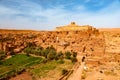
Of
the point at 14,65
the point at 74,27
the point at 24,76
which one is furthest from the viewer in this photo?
the point at 74,27

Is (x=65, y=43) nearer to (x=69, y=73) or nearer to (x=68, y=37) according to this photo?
(x=68, y=37)

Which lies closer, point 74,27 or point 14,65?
point 14,65

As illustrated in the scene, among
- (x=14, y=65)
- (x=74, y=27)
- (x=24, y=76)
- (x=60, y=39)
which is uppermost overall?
(x=74, y=27)

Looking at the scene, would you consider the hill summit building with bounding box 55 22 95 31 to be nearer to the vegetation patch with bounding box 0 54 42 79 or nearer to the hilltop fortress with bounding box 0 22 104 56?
the hilltop fortress with bounding box 0 22 104 56

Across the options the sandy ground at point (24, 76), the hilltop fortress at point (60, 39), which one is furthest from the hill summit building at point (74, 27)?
the sandy ground at point (24, 76)

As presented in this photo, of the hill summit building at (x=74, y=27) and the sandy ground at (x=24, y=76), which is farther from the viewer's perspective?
the hill summit building at (x=74, y=27)

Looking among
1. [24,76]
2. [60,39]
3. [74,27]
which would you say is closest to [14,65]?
[24,76]

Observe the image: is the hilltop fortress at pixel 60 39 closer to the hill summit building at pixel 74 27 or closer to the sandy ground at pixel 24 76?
the hill summit building at pixel 74 27

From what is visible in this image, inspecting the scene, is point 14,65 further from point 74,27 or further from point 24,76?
point 74,27

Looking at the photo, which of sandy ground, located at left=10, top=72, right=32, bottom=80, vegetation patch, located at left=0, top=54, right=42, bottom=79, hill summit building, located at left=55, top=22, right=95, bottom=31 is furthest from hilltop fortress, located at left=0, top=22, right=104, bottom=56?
sandy ground, located at left=10, top=72, right=32, bottom=80

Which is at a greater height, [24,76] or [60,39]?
[60,39]

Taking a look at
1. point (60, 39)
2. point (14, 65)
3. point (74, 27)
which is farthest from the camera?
point (74, 27)

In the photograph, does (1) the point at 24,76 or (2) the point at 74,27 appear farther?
(2) the point at 74,27

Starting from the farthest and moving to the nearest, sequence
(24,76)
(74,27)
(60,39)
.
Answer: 1. (74,27)
2. (60,39)
3. (24,76)
